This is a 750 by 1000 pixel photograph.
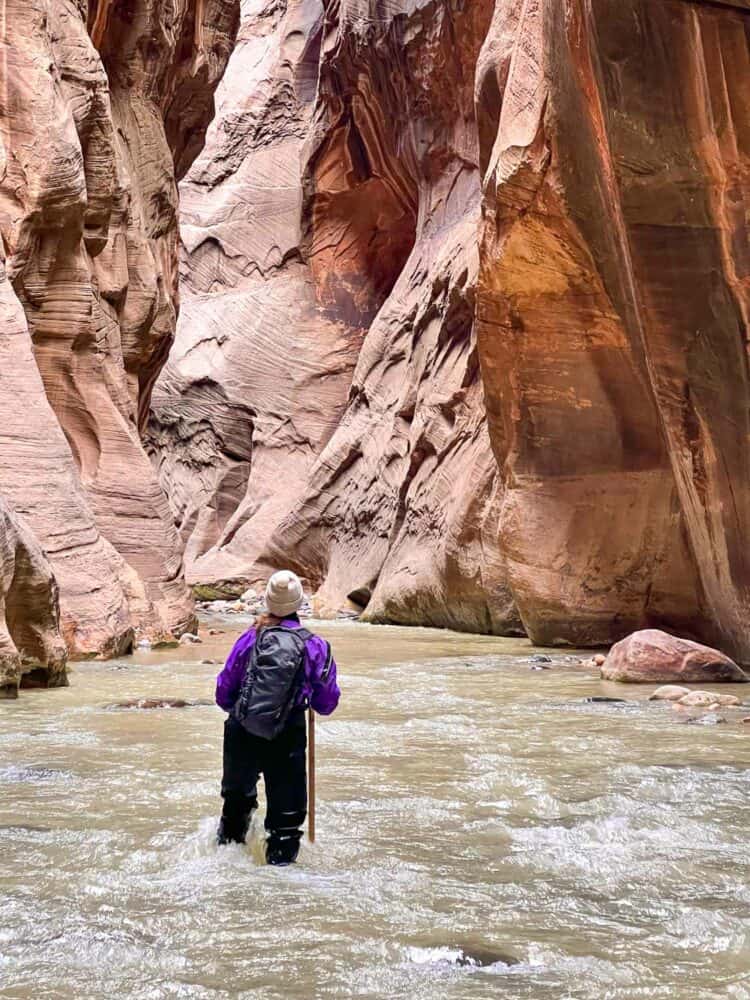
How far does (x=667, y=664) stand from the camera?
9.14 m

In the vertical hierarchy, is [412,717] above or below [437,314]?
below

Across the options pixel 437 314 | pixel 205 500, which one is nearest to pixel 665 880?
pixel 437 314

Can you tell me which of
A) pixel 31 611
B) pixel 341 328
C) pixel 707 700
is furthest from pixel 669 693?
pixel 341 328

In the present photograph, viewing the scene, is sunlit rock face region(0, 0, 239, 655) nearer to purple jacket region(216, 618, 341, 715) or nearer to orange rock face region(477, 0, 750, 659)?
orange rock face region(477, 0, 750, 659)

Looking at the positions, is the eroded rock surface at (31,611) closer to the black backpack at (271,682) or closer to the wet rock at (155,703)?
the wet rock at (155,703)

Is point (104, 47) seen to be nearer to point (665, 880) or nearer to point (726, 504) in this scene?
point (726, 504)

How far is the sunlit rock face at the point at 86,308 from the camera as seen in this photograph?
440 inches

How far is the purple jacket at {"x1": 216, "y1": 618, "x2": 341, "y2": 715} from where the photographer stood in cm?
382

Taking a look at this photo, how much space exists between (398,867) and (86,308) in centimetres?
1186

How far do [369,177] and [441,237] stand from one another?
5.73 metres

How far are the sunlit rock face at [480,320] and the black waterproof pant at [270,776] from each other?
5.52m

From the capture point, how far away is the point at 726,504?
9.34m

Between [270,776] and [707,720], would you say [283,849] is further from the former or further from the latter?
[707,720]

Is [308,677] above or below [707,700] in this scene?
above
